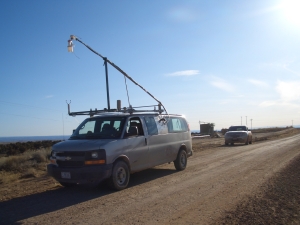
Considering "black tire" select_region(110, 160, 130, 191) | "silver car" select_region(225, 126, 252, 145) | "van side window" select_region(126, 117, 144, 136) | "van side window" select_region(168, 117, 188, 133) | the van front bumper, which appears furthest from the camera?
"silver car" select_region(225, 126, 252, 145)

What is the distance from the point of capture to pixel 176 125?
12250 millimetres

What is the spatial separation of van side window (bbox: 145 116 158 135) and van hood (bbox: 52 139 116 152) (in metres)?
1.98

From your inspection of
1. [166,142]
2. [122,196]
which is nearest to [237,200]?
[122,196]

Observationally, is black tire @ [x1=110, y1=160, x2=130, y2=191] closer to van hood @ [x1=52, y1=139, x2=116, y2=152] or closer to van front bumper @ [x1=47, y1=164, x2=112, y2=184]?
van front bumper @ [x1=47, y1=164, x2=112, y2=184]

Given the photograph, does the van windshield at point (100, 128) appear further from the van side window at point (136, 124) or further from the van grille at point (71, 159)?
the van grille at point (71, 159)

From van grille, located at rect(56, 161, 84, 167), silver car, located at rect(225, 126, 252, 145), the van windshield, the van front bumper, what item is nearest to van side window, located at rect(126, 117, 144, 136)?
the van windshield

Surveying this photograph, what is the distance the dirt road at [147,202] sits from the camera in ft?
20.1

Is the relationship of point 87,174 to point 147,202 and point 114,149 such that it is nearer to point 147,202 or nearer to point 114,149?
point 114,149

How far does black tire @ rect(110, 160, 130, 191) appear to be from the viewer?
852 centimetres

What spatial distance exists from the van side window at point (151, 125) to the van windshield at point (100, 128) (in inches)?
42.3

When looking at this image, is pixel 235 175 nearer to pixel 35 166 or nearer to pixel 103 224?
pixel 103 224

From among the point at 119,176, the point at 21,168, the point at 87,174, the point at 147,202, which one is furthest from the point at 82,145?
the point at 21,168

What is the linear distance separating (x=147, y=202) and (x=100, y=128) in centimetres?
326

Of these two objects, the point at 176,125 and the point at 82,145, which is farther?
the point at 176,125
